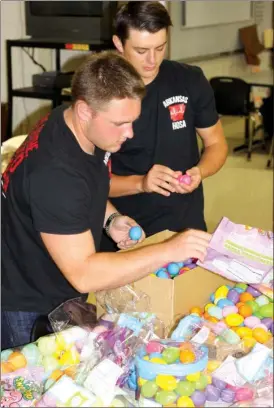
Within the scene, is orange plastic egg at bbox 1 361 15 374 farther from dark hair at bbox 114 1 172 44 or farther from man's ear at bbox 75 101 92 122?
dark hair at bbox 114 1 172 44

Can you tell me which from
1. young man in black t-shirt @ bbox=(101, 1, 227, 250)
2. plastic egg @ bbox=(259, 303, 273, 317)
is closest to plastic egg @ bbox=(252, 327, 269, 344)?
plastic egg @ bbox=(259, 303, 273, 317)

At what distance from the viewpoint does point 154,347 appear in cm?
151

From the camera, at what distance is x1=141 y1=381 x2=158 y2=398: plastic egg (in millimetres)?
1408

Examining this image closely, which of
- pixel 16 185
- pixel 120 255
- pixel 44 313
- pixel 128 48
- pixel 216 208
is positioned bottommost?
pixel 216 208

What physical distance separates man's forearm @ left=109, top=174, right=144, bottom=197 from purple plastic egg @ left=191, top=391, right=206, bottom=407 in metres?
1.06

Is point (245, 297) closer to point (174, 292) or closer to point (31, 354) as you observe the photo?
point (174, 292)

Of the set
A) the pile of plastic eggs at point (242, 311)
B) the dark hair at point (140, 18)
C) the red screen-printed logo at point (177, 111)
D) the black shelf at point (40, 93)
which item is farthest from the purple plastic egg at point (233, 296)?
the black shelf at point (40, 93)

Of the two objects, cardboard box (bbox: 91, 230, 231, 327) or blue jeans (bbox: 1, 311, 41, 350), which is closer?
cardboard box (bbox: 91, 230, 231, 327)

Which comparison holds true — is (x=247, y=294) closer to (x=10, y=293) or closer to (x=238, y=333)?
(x=238, y=333)

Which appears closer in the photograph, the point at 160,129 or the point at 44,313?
the point at 44,313

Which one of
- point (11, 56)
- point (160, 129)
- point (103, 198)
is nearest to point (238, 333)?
point (103, 198)

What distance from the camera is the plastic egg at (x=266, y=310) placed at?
178cm

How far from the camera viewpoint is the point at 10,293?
1963 millimetres

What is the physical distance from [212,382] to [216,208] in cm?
377
